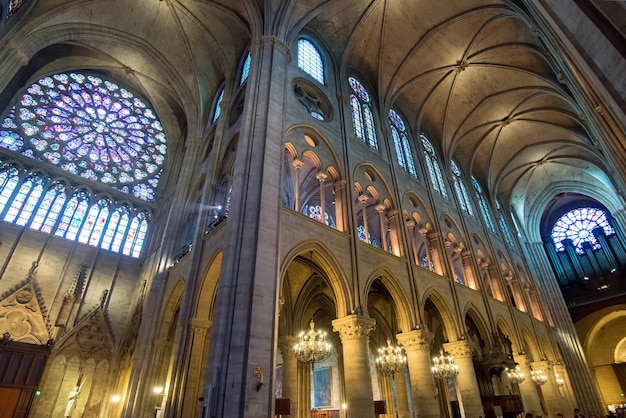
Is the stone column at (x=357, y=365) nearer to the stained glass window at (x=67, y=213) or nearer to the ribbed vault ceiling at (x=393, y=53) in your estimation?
the ribbed vault ceiling at (x=393, y=53)

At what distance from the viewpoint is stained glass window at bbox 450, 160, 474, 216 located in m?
20.1

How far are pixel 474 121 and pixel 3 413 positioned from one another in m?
24.8

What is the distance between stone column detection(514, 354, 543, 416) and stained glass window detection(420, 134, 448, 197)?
8486 mm

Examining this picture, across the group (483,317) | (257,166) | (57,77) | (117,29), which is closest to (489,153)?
(483,317)

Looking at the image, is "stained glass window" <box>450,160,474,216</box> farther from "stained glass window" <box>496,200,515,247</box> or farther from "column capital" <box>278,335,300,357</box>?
"column capital" <box>278,335,300,357</box>

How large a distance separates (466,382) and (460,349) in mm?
1071

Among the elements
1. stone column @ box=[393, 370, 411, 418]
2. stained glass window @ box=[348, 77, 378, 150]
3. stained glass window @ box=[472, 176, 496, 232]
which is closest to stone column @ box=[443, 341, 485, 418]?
stone column @ box=[393, 370, 411, 418]

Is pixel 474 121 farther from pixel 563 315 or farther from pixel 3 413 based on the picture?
pixel 3 413

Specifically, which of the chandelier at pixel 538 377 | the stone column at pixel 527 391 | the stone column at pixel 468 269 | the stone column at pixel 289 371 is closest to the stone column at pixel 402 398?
the stone column at pixel 289 371

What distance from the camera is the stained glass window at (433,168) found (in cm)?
1864

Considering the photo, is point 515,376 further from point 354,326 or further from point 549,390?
point 354,326

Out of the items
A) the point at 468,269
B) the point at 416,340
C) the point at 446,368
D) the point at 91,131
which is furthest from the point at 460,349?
the point at 91,131

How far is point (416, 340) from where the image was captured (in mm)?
10977

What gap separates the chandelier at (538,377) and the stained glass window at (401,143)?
10587 mm
